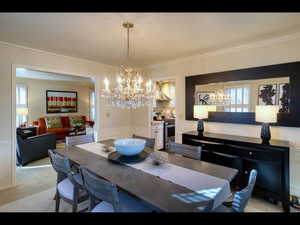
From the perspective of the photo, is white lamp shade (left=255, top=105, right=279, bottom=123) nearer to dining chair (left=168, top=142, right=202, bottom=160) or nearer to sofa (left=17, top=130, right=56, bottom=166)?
dining chair (left=168, top=142, right=202, bottom=160)

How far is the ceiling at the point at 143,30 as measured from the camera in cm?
177

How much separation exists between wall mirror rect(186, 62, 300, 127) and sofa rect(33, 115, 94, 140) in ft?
16.0

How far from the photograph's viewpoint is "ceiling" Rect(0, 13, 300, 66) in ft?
5.81

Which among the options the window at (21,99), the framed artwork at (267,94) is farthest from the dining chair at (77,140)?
the window at (21,99)

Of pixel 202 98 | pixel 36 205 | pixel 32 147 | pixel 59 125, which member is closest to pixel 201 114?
pixel 202 98

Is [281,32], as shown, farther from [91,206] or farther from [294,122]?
[91,206]

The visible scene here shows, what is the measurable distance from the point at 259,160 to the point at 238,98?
1.07m

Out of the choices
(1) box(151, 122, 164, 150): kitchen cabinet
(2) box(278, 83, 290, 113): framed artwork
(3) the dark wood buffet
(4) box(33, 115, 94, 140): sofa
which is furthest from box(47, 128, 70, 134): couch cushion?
(2) box(278, 83, 290, 113): framed artwork

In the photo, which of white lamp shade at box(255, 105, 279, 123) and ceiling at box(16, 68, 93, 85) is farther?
ceiling at box(16, 68, 93, 85)

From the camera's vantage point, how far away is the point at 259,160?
2.15m

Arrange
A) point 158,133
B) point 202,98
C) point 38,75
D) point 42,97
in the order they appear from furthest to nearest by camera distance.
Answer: point 42,97 → point 38,75 → point 158,133 → point 202,98

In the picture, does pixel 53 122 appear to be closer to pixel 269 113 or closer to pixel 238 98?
pixel 238 98
